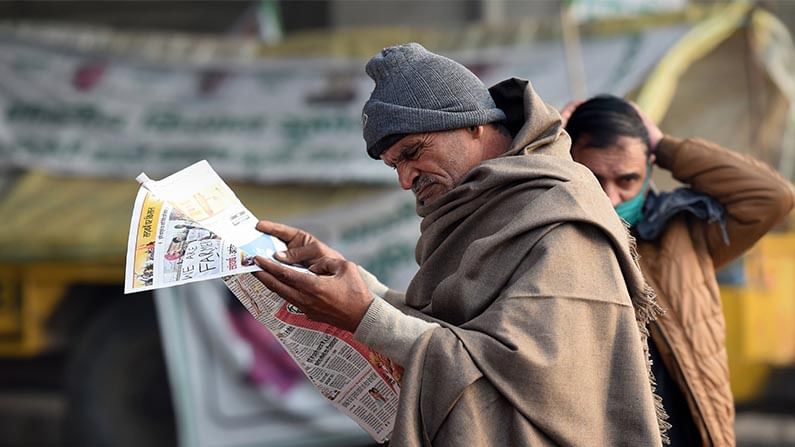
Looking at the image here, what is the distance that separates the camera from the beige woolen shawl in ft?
6.00

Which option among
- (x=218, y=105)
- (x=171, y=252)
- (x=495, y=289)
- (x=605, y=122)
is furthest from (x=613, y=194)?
(x=218, y=105)

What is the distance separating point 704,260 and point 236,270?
1.21 meters

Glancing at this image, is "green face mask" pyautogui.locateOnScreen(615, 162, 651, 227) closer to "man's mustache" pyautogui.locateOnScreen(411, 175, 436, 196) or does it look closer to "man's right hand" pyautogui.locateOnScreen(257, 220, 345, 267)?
"man's mustache" pyautogui.locateOnScreen(411, 175, 436, 196)

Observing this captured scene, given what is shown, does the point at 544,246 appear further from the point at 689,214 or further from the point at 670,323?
the point at 689,214

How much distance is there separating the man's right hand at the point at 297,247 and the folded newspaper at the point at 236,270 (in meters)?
0.02

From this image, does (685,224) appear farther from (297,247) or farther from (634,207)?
(297,247)

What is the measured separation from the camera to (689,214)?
2.72 m

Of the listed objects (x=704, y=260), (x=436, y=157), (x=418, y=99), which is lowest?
(x=704, y=260)

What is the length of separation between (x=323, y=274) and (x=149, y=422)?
14.0 feet

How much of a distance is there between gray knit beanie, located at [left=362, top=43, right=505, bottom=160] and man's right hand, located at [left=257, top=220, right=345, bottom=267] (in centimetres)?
21

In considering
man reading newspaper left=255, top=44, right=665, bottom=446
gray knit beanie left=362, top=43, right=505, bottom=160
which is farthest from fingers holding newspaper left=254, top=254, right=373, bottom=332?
gray knit beanie left=362, top=43, right=505, bottom=160

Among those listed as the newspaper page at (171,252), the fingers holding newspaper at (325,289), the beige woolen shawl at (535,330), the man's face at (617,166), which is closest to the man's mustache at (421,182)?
the beige woolen shawl at (535,330)

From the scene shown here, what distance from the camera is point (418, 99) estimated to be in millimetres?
2006

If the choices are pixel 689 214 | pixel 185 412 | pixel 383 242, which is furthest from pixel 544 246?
pixel 185 412
